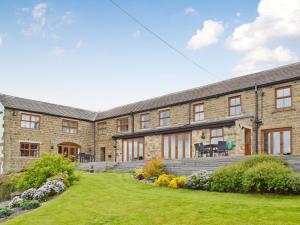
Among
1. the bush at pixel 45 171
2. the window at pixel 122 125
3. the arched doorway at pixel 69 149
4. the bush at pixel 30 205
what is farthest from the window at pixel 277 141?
the arched doorway at pixel 69 149

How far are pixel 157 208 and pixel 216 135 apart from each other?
49.4 ft

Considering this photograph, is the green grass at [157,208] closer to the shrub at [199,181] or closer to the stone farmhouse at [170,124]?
the shrub at [199,181]

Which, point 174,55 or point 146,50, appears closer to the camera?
point 146,50

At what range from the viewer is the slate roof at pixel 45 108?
106ft

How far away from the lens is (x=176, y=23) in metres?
16.5

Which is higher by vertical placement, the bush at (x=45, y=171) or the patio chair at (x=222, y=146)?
the patio chair at (x=222, y=146)

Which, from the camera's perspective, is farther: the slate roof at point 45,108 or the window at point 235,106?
the slate roof at point 45,108

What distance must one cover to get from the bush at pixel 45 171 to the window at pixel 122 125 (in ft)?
47.8

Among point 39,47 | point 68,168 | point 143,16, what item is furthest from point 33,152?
point 143,16

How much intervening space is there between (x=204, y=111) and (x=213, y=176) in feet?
41.6

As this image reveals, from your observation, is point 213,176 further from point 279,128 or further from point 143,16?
point 279,128

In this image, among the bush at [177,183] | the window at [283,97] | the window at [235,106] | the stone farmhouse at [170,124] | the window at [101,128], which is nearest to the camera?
the bush at [177,183]

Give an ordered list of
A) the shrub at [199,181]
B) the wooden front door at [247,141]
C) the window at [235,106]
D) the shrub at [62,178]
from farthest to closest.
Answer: the window at [235,106], the wooden front door at [247,141], the shrub at [62,178], the shrub at [199,181]

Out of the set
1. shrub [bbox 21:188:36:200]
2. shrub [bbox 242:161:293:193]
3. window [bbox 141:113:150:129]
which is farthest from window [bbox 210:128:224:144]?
shrub [bbox 21:188:36:200]
